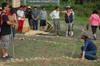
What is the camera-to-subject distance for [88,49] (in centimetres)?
1789

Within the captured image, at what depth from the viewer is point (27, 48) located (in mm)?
20047

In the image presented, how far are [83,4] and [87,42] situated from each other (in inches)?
1209

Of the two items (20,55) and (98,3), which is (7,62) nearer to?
(20,55)

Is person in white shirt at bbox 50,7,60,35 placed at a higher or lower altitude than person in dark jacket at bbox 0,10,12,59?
lower

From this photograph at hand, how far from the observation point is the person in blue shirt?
17.6m

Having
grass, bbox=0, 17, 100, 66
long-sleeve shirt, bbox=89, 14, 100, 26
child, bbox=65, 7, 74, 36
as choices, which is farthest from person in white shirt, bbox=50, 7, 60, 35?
grass, bbox=0, 17, 100, 66

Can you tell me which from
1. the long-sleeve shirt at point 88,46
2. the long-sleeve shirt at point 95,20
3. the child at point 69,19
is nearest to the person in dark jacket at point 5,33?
the long-sleeve shirt at point 88,46

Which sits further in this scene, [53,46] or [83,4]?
[83,4]

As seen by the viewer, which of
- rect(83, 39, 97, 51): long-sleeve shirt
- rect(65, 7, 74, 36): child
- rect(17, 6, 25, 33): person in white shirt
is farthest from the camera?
rect(17, 6, 25, 33): person in white shirt

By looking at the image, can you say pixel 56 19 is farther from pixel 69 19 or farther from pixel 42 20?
pixel 69 19

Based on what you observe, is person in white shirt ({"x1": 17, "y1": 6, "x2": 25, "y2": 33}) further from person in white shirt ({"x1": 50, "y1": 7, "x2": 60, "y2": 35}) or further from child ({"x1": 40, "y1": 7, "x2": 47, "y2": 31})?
person in white shirt ({"x1": 50, "y1": 7, "x2": 60, "y2": 35})

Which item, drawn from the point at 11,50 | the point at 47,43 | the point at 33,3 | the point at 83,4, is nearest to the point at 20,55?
the point at 11,50

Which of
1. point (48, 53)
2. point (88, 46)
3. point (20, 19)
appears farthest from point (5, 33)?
point (20, 19)

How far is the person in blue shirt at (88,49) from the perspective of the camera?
17.6 meters
